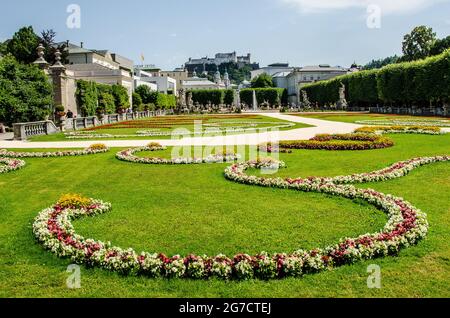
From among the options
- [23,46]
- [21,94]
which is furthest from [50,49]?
[21,94]

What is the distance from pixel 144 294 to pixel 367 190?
204 inches

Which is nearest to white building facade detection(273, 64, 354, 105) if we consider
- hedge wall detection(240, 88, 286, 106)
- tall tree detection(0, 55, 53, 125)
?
hedge wall detection(240, 88, 286, 106)

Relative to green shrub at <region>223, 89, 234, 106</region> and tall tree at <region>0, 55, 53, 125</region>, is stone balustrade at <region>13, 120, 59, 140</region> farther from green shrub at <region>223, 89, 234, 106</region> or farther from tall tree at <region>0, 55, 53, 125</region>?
green shrub at <region>223, 89, 234, 106</region>

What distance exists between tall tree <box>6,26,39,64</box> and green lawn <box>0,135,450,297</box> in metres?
56.2

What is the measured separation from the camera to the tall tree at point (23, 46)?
6206cm

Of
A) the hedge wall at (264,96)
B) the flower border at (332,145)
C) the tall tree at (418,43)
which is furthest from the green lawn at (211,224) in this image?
the hedge wall at (264,96)

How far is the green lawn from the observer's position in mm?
4785

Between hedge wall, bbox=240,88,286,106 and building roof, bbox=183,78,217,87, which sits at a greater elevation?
building roof, bbox=183,78,217,87

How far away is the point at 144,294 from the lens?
4672 millimetres

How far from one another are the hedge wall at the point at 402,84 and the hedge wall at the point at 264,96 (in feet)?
118

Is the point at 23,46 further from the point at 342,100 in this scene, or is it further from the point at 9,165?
the point at 9,165

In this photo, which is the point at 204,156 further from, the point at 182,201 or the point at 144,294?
the point at 144,294

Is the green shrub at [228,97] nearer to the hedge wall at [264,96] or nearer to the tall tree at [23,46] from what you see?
the hedge wall at [264,96]
